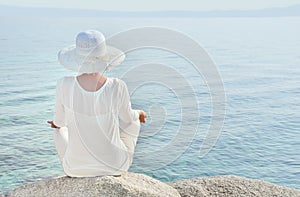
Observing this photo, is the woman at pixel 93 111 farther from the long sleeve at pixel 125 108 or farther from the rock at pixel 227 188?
the rock at pixel 227 188

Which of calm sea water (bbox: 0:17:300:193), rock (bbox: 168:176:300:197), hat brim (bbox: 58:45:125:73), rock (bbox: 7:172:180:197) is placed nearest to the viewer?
hat brim (bbox: 58:45:125:73)

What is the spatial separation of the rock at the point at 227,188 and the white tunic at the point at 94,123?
1.17 m

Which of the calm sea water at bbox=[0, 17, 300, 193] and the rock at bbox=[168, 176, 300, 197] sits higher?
the rock at bbox=[168, 176, 300, 197]

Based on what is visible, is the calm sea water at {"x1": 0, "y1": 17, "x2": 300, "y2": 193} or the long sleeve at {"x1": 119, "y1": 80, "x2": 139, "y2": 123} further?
the calm sea water at {"x1": 0, "y1": 17, "x2": 300, "y2": 193}

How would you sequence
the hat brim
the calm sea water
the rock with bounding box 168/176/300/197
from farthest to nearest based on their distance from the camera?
the calm sea water
the rock with bounding box 168/176/300/197
the hat brim

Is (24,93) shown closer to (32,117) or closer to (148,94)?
(32,117)

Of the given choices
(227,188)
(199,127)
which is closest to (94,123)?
(227,188)

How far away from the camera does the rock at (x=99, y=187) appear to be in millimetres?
3768

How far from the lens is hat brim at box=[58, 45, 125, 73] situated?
364 centimetres

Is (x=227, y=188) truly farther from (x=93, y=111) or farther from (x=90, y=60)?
(x=90, y=60)

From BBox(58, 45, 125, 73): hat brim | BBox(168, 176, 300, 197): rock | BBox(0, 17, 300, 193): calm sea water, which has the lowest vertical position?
BBox(0, 17, 300, 193): calm sea water

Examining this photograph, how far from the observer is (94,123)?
146 inches

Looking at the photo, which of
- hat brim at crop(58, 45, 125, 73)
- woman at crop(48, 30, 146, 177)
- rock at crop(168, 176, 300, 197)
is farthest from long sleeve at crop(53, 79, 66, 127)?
rock at crop(168, 176, 300, 197)

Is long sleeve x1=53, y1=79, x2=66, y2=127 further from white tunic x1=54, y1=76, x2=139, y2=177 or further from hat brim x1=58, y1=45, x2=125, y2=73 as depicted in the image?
hat brim x1=58, y1=45, x2=125, y2=73
